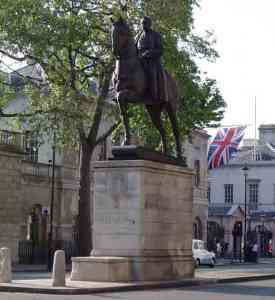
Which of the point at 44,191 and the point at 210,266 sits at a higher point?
the point at 44,191

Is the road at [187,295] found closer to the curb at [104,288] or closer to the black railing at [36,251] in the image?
the curb at [104,288]

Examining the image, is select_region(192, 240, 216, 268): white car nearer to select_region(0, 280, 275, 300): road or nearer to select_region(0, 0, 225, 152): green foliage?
select_region(0, 0, 225, 152): green foliage

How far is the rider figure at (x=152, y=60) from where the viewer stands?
24.8m

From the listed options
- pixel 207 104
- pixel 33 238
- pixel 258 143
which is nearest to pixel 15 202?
pixel 33 238

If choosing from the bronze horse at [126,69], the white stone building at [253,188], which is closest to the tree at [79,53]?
the bronze horse at [126,69]

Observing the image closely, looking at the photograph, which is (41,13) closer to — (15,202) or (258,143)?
(15,202)

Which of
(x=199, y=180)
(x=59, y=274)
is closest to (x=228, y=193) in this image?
(x=199, y=180)

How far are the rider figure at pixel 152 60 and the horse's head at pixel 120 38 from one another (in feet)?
2.17

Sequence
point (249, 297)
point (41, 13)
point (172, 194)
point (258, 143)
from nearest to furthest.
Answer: point (249, 297) → point (172, 194) → point (41, 13) → point (258, 143)

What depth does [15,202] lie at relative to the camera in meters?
46.5

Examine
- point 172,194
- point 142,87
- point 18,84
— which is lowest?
point 172,194

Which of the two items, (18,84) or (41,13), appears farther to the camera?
(18,84)

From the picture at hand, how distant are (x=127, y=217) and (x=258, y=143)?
81794 millimetres

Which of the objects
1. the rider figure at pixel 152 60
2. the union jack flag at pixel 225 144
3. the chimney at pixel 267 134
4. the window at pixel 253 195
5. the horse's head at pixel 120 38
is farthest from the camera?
the chimney at pixel 267 134
